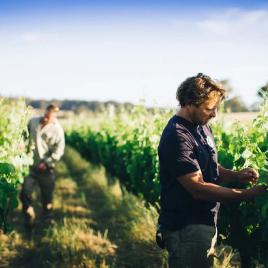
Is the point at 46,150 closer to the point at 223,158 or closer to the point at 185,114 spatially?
the point at 223,158

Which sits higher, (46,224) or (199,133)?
(199,133)

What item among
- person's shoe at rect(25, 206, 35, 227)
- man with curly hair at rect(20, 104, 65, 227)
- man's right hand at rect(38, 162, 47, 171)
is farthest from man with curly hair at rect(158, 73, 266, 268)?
man with curly hair at rect(20, 104, 65, 227)

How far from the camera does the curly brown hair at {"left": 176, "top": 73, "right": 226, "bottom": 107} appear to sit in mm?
3098

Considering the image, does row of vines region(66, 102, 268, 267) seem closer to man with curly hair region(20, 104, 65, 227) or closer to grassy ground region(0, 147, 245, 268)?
grassy ground region(0, 147, 245, 268)

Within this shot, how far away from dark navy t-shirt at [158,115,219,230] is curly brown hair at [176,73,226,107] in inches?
6.3

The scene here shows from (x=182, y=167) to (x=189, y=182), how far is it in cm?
11

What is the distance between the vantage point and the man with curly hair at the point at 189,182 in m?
2.97

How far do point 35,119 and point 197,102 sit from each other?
17.5 ft

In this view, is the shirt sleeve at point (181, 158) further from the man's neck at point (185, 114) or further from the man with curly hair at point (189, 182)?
the man's neck at point (185, 114)

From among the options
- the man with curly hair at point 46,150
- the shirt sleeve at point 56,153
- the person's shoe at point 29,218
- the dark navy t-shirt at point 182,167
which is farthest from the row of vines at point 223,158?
the person's shoe at point 29,218

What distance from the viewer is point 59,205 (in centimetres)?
934

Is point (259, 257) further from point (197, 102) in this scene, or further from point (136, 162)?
point (136, 162)

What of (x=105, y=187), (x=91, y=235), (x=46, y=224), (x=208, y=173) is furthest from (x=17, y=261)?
(x=105, y=187)

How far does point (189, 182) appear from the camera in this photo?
2938 millimetres
